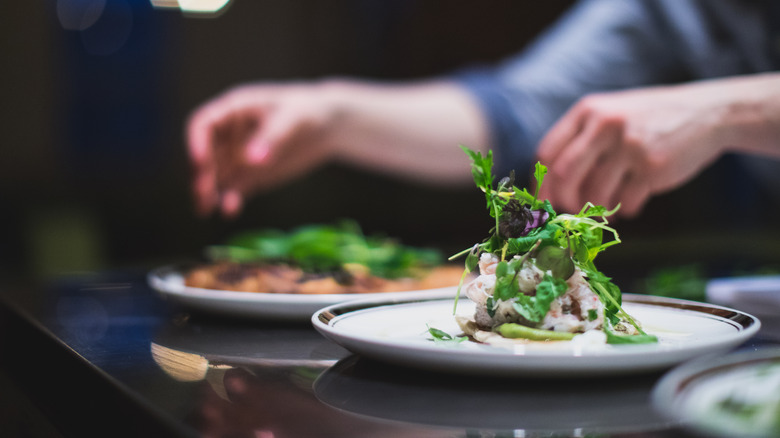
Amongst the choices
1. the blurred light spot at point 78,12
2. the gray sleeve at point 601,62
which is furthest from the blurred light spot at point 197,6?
the gray sleeve at point 601,62

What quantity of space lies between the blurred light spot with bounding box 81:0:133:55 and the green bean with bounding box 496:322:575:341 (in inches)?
180

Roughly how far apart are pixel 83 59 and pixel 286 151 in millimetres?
2862

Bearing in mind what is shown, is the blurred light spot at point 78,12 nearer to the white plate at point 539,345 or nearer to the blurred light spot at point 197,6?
the blurred light spot at point 197,6

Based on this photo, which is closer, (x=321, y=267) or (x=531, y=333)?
(x=531, y=333)

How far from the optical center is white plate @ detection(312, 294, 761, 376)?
0.64 metres

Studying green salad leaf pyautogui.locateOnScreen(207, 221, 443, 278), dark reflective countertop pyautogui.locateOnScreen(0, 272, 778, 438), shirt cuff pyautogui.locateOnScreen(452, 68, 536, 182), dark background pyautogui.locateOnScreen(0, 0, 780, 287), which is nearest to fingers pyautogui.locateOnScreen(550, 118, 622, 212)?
green salad leaf pyautogui.locateOnScreen(207, 221, 443, 278)

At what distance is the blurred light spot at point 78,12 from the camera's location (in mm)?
4621

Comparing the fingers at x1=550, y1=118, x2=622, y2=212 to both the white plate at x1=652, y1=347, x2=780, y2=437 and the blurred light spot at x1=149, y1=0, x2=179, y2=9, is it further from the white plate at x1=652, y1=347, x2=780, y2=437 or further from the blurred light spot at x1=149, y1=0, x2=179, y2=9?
the blurred light spot at x1=149, y1=0, x2=179, y2=9

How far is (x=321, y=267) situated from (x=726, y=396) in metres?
0.99

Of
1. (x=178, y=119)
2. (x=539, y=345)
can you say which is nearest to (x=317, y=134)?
(x=539, y=345)

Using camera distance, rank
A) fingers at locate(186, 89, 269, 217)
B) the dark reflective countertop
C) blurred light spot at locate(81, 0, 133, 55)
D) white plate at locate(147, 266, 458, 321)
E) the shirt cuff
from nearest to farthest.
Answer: the dark reflective countertop → white plate at locate(147, 266, 458, 321) → fingers at locate(186, 89, 269, 217) → the shirt cuff → blurred light spot at locate(81, 0, 133, 55)

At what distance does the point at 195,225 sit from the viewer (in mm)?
4961

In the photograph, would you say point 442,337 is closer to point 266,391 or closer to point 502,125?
point 266,391

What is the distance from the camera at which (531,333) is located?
2.45 ft
